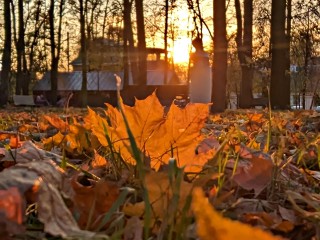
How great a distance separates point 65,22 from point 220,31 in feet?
55.1

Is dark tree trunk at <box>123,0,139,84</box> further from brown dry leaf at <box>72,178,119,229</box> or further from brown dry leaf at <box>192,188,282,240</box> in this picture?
brown dry leaf at <box>192,188,282,240</box>

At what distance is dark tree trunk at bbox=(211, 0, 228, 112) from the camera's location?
11727 mm

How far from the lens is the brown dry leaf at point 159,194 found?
2.07 ft

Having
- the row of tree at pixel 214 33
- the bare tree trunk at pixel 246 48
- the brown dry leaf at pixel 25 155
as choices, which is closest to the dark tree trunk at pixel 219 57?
the row of tree at pixel 214 33

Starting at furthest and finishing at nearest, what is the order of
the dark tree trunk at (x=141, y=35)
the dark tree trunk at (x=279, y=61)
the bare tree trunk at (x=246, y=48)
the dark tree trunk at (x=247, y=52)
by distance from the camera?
1. the bare tree trunk at (x=246, y=48)
2. the dark tree trunk at (x=247, y=52)
3. the dark tree trunk at (x=141, y=35)
4. the dark tree trunk at (x=279, y=61)

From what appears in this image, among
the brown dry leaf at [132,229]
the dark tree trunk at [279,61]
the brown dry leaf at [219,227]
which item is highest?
the dark tree trunk at [279,61]

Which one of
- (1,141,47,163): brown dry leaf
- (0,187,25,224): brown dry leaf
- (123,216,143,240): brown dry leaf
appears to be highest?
(0,187,25,224): brown dry leaf

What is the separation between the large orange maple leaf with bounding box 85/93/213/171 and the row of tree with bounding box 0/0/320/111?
427 inches

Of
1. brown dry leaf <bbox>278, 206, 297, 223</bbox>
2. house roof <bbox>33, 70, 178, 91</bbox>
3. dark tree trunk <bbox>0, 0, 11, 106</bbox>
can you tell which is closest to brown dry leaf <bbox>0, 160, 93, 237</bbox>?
brown dry leaf <bbox>278, 206, 297, 223</bbox>

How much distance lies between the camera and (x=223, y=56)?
474 inches

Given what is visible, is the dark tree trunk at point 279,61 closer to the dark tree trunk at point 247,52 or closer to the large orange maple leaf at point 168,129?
the dark tree trunk at point 247,52

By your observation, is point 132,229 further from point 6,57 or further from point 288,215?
point 6,57

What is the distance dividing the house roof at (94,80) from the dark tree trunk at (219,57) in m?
24.4

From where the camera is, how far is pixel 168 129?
937mm
